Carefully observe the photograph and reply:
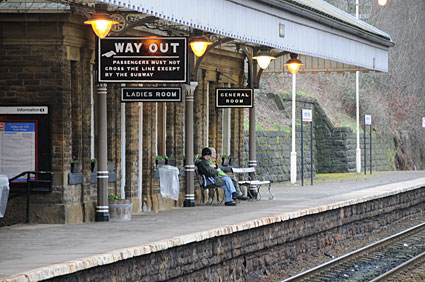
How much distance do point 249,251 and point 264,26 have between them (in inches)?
162

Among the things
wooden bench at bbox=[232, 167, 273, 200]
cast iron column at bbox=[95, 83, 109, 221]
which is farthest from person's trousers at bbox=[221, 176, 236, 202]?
cast iron column at bbox=[95, 83, 109, 221]

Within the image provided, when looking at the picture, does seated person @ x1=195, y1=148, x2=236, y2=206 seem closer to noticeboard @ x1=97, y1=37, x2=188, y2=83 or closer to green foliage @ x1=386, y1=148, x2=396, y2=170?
noticeboard @ x1=97, y1=37, x2=188, y2=83

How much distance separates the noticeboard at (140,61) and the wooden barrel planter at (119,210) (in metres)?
2.01

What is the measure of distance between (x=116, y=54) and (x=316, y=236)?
5.42 metres

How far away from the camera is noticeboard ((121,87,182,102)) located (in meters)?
15.2

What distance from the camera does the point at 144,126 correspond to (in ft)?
55.9

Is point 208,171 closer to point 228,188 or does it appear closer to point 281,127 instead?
point 228,188

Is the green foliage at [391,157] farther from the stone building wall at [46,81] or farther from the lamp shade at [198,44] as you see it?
the stone building wall at [46,81]

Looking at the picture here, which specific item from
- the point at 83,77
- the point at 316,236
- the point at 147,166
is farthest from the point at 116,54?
the point at 316,236

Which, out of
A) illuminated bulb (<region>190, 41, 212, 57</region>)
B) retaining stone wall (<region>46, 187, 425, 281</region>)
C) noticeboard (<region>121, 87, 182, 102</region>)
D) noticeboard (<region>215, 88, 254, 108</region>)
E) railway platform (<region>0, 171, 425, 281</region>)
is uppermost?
illuminated bulb (<region>190, 41, 212, 57</region>)

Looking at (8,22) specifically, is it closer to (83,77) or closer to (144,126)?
(83,77)

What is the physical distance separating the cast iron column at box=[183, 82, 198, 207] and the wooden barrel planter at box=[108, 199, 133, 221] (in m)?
3.04

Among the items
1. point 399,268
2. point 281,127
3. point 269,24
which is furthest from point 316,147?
point 399,268

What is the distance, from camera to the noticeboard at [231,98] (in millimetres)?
19906
